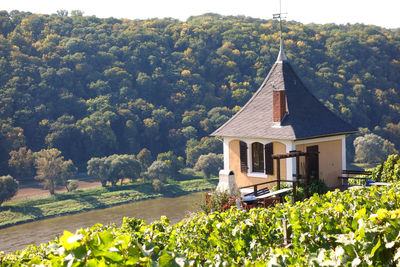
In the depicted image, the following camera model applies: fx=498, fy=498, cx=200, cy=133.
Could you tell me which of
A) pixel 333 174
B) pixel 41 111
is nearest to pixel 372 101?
pixel 41 111

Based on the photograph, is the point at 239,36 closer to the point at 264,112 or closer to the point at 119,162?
the point at 119,162

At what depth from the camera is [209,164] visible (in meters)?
55.9

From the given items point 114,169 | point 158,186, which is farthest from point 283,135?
point 114,169

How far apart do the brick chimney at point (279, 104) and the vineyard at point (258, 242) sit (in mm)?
8788

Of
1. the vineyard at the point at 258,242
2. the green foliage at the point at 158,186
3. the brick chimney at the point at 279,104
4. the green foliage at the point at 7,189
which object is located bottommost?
the green foliage at the point at 158,186

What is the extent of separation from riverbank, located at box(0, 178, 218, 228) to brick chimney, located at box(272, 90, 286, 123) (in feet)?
97.5

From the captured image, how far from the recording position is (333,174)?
19.2 metres

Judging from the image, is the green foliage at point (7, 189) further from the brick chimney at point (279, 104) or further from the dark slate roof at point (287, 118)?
the brick chimney at point (279, 104)

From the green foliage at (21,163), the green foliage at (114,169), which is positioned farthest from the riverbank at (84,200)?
the green foliage at (21,163)

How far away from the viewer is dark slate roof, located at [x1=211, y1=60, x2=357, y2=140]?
1822cm

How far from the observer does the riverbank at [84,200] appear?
42938 millimetres

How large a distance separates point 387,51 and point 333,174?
65575 millimetres

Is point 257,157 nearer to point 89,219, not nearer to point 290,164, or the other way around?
point 290,164

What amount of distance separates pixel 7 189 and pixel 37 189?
6.47 meters
